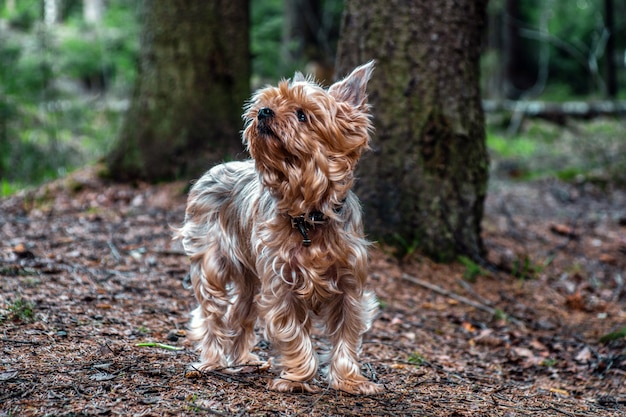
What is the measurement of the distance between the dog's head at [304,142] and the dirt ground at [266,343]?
1.28 metres

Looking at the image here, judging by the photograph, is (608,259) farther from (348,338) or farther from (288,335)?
(288,335)

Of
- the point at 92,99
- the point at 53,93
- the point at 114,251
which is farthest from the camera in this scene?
the point at 92,99

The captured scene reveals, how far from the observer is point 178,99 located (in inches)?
377

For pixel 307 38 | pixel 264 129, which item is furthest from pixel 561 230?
pixel 307 38

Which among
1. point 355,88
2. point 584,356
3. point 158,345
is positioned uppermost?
point 355,88

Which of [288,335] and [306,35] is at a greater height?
[306,35]

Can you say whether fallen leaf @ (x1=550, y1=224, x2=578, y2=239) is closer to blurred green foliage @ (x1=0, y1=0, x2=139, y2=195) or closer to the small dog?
the small dog

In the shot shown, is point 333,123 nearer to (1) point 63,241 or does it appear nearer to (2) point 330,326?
(2) point 330,326

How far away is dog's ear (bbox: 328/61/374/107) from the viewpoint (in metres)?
4.50

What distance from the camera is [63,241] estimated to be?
7.58 meters

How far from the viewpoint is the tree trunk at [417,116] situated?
7.43m

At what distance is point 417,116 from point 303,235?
11.4 ft

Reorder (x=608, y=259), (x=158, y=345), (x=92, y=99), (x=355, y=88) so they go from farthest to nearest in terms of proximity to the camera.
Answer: (x=92, y=99) < (x=608, y=259) < (x=158, y=345) < (x=355, y=88)

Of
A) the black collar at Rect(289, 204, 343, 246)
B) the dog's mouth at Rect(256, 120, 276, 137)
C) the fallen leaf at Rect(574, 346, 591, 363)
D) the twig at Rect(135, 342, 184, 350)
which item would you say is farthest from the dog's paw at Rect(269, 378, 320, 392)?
the fallen leaf at Rect(574, 346, 591, 363)
